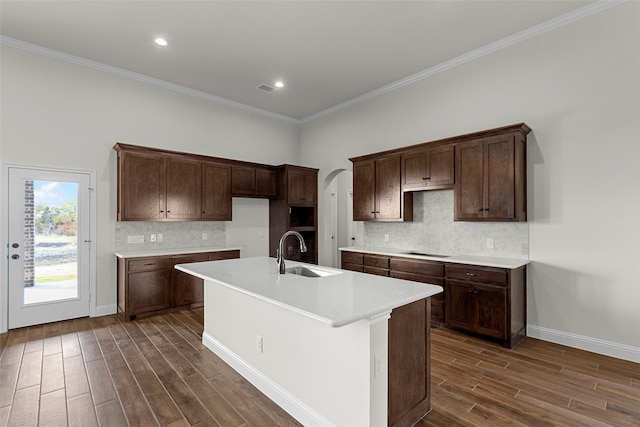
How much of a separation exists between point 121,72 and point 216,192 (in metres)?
2.14

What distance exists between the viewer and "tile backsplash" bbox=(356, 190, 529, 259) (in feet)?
12.3

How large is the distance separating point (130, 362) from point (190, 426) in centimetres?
130

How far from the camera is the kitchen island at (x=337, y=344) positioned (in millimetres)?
1758

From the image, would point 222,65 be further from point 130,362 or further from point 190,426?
point 190,426

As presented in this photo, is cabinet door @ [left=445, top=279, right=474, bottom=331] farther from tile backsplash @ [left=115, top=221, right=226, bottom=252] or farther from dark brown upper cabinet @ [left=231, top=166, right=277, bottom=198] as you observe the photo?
tile backsplash @ [left=115, top=221, right=226, bottom=252]

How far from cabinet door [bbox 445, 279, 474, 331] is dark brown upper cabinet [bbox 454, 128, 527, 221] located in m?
0.81

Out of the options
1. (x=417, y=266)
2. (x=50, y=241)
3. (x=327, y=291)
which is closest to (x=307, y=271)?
(x=327, y=291)

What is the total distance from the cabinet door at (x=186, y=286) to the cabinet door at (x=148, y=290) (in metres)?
0.10

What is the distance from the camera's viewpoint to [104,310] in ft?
14.6

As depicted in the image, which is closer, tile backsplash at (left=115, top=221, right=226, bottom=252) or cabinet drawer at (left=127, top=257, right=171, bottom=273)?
cabinet drawer at (left=127, top=257, right=171, bottom=273)

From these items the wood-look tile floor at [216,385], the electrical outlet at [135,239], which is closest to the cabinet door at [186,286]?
the electrical outlet at [135,239]

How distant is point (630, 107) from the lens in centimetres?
303

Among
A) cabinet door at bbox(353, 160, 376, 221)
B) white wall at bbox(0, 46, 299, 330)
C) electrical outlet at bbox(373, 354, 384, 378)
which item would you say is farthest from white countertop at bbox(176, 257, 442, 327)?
white wall at bbox(0, 46, 299, 330)

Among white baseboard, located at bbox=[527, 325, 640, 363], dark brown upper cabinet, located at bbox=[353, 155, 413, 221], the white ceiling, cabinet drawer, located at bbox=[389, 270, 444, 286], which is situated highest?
the white ceiling
